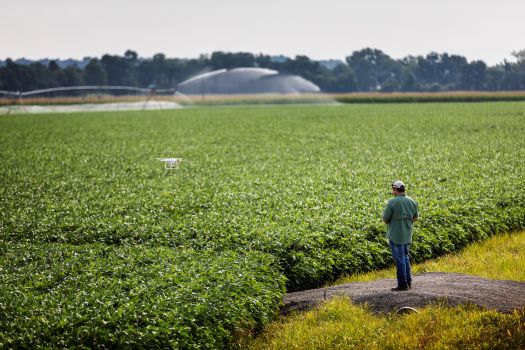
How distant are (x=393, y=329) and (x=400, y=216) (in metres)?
1.93

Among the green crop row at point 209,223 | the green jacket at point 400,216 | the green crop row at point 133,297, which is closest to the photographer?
the green crop row at point 133,297

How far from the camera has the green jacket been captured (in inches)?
462

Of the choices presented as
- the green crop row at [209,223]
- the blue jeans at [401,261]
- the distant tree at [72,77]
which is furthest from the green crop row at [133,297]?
the distant tree at [72,77]

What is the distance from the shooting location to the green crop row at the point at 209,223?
436 inches

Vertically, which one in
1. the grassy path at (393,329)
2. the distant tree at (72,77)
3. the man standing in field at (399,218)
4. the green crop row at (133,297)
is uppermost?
the distant tree at (72,77)

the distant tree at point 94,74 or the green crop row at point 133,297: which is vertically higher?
the distant tree at point 94,74

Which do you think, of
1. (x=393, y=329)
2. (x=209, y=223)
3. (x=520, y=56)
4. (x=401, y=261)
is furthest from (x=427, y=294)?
(x=520, y=56)

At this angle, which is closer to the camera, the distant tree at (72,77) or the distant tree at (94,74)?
the distant tree at (72,77)

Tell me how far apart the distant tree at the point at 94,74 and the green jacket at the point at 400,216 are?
189 meters

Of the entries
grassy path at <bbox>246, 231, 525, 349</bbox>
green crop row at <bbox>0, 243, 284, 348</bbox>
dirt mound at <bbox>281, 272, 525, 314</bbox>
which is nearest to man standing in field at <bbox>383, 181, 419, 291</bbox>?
dirt mound at <bbox>281, 272, 525, 314</bbox>

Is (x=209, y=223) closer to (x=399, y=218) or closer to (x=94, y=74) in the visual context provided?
(x=399, y=218)

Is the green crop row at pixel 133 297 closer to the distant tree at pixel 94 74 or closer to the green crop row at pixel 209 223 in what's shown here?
the green crop row at pixel 209 223

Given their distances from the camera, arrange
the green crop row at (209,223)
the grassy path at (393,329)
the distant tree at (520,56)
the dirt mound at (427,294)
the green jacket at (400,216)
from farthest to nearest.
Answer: the distant tree at (520,56) → the green jacket at (400,216) → the dirt mound at (427,294) → the green crop row at (209,223) → the grassy path at (393,329)

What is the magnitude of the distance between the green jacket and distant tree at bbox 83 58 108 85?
188672mm
